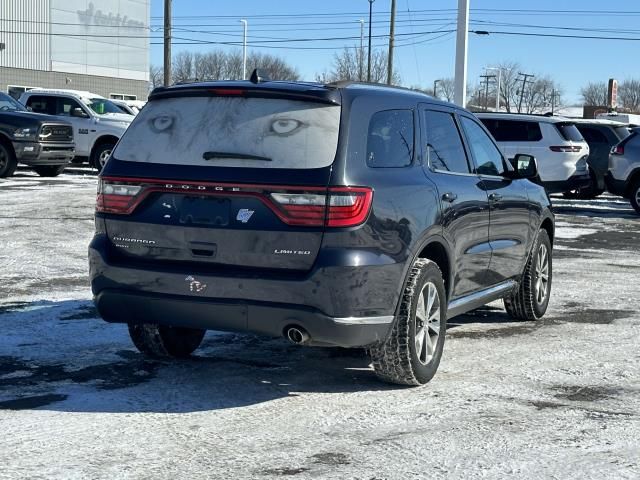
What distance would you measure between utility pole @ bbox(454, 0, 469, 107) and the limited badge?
20793mm

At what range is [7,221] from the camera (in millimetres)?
14125

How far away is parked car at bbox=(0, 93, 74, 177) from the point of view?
2136 centimetres

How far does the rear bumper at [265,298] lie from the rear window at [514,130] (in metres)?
15.7

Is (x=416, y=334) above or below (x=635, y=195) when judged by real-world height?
below

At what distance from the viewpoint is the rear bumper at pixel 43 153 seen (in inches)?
843

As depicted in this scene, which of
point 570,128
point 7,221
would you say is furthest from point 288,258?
point 570,128

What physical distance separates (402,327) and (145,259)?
1495 millimetres

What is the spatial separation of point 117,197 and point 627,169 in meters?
15.6

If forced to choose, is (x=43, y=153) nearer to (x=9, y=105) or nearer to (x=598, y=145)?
(x=9, y=105)

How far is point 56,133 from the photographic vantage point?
2208 cm

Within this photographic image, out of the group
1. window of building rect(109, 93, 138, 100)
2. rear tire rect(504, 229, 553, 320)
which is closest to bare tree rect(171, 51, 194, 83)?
window of building rect(109, 93, 138, 100)

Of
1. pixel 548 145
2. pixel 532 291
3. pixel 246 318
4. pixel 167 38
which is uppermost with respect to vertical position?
pixel 167 38

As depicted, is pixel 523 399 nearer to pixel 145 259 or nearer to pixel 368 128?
pixel 368 128

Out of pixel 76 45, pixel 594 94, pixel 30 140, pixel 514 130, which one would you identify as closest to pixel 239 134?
pixel 514 130
